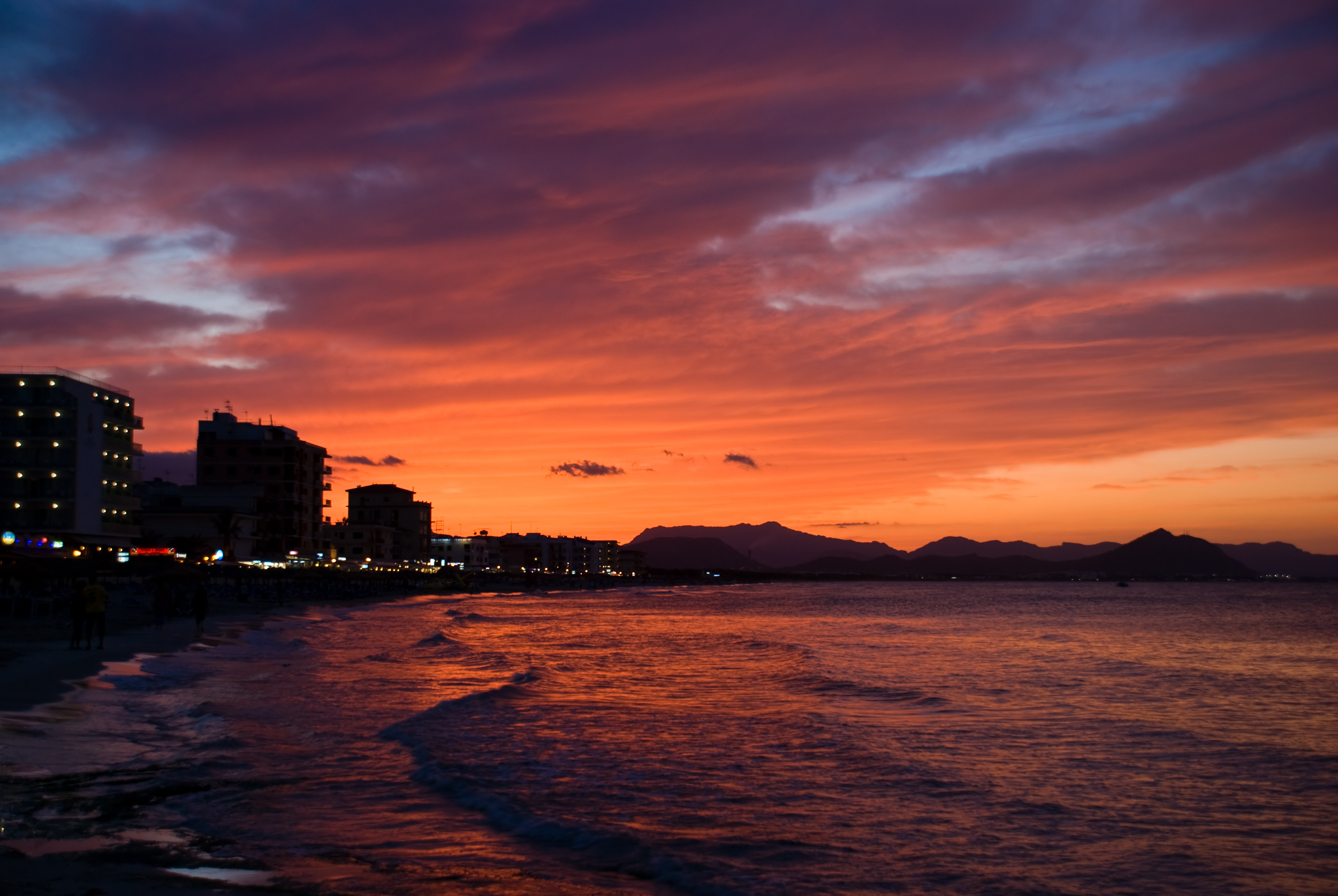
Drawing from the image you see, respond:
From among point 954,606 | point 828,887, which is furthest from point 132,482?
point 828,887

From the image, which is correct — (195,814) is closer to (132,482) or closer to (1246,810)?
(1246,810)

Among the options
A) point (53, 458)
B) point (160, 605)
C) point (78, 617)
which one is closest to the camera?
point (78, 617)

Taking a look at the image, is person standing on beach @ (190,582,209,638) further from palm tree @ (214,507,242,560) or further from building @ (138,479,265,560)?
palm tree @ (214,507,242,560)

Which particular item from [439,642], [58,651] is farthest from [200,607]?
[58,651]

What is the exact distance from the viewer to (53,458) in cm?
9150

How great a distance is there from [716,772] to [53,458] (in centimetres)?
9694

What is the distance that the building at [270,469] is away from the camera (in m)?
139

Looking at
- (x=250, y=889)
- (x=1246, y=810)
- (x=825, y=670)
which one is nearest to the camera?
(x=250, y=889)

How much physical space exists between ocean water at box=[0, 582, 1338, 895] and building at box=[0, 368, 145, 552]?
70862 mm

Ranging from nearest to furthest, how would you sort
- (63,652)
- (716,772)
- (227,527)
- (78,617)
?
(716,772), (63,652), (78,617), (227,527)

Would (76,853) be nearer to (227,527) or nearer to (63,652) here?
(63,652)

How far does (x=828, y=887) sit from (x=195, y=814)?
702 cm

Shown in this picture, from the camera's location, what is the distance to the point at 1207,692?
26.2 metres

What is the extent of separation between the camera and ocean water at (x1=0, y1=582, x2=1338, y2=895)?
992 centimetres
